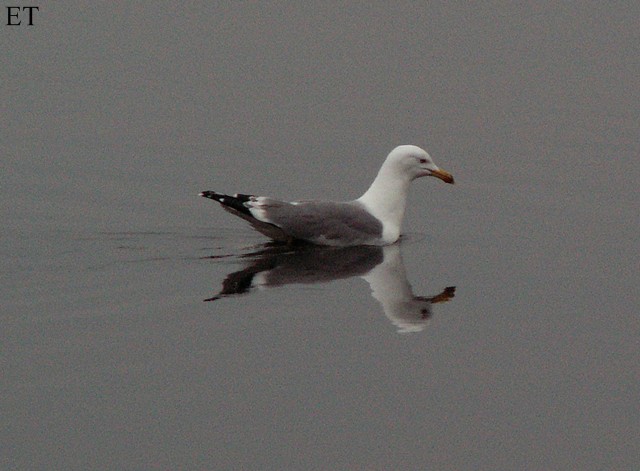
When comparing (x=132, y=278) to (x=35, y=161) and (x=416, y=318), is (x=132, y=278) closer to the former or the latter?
(x=416, y=318)

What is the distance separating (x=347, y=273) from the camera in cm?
1254

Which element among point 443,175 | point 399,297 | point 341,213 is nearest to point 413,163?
point 443,175

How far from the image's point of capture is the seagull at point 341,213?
13.7 m

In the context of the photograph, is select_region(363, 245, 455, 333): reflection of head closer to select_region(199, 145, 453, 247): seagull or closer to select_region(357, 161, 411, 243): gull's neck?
select_region(199, 145, 453, 247): seagull

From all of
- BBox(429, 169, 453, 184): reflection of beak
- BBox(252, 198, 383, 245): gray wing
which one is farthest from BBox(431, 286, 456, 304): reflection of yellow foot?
BBox(429, 169, 453, 184): reflection of beak

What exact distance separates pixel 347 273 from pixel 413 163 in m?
2.35

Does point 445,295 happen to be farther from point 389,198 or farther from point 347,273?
point 389,198

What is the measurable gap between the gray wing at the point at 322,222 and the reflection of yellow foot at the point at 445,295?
76.0 inches

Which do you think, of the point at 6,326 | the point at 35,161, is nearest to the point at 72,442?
the point at 6,326

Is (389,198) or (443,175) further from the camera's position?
(443,175)

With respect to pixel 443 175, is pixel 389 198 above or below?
below

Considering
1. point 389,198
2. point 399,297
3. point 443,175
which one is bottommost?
point 399,297

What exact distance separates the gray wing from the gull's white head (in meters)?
0.81

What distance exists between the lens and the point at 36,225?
14086mm
